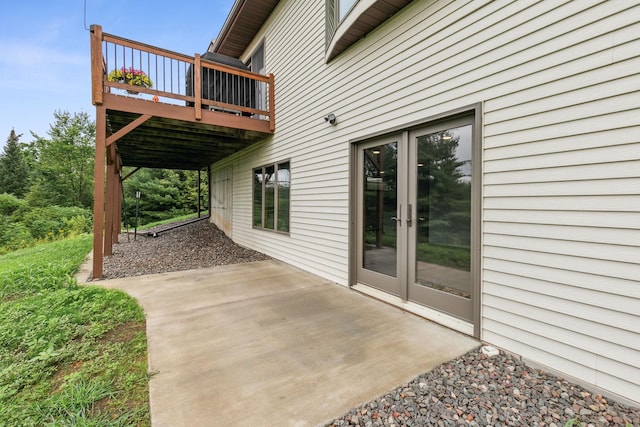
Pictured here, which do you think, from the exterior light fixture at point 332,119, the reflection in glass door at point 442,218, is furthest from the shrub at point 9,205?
the reflection in glass door at point 442,218

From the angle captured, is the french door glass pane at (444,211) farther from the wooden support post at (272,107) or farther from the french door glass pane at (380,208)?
the wooden support post at (272,107)

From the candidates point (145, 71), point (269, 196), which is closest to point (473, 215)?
point (269, 196)

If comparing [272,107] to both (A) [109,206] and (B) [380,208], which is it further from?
(B) [380,208]

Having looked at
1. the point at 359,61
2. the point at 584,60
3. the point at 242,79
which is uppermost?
the point at 242,79

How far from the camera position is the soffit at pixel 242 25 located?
641 cm

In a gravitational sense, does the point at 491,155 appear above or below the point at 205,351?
above

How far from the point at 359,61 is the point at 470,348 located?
11.9ft

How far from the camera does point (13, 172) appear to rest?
25031 millimetres

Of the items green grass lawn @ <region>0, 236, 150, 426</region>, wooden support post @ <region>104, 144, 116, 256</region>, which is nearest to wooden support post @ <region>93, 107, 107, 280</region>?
green grass lawn @ <region>0, 236, 150, 426</region>

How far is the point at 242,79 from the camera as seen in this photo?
676 centimetres

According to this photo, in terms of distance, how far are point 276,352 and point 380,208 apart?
2123 mm

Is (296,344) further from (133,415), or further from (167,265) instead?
(167,265)

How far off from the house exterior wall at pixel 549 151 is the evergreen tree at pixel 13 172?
32902mm

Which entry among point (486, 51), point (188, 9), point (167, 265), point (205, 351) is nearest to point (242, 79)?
point (167, 265)
